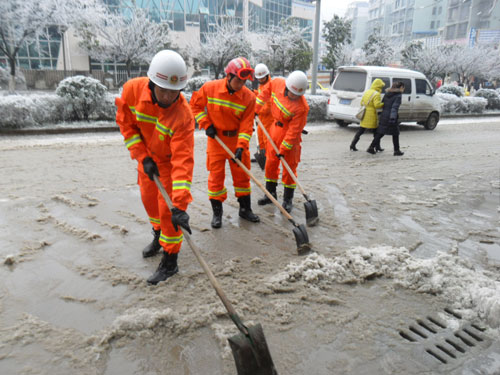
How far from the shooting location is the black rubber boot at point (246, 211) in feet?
14.1

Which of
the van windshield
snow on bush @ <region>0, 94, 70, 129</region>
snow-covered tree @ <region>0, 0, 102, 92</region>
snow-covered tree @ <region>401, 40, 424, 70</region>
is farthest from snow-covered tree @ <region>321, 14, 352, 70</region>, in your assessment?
snow on bush @ <region>0, 94, 70, 129</region>

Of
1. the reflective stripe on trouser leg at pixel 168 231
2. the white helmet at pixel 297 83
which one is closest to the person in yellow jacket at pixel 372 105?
the white helmet at pixel 297 83

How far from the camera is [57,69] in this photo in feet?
91.4

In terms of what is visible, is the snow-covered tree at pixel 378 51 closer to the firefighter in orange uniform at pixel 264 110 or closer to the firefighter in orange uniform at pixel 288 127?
the firefighter in orange uniform at pixel 264 110

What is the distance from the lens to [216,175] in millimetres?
4035

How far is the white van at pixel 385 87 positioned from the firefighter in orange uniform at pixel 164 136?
8.56 meters

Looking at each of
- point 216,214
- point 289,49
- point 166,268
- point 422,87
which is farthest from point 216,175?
point 289,49

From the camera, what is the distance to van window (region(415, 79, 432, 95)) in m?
11.6

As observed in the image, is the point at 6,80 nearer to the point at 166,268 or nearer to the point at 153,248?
the point at 153,248

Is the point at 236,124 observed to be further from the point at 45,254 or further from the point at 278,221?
the point at 45,254

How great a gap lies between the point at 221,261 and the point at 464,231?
278cm

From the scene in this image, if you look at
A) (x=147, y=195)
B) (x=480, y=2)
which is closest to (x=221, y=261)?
(x=147, y=195)

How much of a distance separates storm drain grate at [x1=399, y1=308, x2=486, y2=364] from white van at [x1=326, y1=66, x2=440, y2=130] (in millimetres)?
8592

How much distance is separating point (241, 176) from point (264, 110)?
2.11 meters
